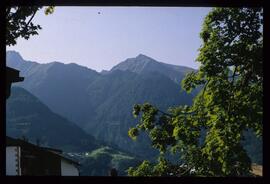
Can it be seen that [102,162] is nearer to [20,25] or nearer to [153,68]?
[153,68]

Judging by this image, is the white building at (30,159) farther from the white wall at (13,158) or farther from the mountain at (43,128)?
the mountain at (43,128)

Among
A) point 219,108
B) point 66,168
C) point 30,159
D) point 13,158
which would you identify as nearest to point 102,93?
point 66,168

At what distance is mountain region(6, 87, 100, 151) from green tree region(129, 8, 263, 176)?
288 ft

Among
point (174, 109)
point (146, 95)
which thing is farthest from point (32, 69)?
point (174, 109)

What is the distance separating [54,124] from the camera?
4060 inches

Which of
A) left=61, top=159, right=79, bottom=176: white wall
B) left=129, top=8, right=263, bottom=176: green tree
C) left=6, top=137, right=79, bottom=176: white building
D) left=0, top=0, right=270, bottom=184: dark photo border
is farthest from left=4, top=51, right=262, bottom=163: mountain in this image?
left=0, top=0, right=270, bottom=184: dark photo border

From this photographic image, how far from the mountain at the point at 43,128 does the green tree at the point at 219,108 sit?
3450 inches

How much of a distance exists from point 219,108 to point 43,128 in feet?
315

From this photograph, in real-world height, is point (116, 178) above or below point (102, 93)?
below

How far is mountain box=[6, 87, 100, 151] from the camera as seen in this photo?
99250 mm

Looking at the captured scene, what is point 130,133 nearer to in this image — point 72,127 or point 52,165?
point 52,165

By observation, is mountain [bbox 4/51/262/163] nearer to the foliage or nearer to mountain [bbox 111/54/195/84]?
mountain [bbox 111/54/195/84]

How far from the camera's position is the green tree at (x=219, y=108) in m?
8.98

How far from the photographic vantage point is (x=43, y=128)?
10194 centimetres
